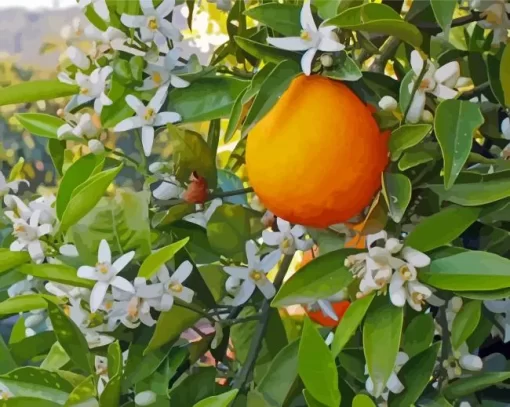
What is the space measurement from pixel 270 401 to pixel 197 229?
11 centimetres

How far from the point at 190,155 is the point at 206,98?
0.11 ft

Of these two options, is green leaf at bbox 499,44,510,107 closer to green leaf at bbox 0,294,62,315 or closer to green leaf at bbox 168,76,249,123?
green leaf at bbox 168,76,249,123

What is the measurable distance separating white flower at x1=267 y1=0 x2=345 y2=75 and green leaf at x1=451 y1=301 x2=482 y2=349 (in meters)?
0.15

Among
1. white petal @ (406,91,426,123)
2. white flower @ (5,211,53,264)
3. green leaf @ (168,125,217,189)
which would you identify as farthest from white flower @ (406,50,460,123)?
white flower @ (5,211,53,264)

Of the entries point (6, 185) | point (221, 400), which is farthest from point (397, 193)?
point (6, 185)

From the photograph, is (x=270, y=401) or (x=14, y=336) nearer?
(x=270, y=401)

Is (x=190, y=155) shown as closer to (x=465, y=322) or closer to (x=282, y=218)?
(x=282, y=218)

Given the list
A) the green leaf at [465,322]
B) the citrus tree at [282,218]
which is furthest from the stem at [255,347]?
the green leaf at [465,322]

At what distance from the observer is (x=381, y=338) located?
0.31 meters

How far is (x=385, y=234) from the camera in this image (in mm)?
321

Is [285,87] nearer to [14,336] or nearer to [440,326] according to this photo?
[440,326]

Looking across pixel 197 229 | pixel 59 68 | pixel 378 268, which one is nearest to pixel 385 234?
pixel 378 268

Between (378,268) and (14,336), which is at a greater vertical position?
(378,268)

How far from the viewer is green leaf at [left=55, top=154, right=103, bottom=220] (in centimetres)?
37
